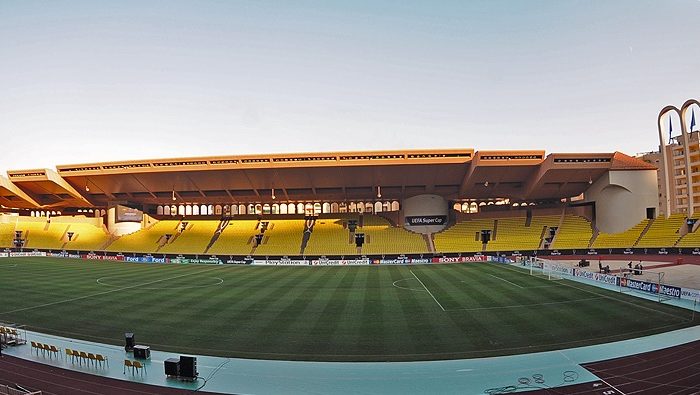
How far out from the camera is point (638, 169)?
4294 centimetres

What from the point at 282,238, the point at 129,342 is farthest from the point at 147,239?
the point at 129,342

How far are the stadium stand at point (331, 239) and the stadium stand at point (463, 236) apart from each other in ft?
39.7

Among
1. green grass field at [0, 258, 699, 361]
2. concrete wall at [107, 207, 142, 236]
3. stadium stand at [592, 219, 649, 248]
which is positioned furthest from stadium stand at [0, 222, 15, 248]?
stadium stand at [592, 219, 649, 248]

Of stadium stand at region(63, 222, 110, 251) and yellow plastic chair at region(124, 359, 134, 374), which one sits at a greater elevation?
stadium stand at region(63, 222, 110, 251)

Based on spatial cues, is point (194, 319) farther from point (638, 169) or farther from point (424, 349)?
point (638, 169)

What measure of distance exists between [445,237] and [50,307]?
43.2m

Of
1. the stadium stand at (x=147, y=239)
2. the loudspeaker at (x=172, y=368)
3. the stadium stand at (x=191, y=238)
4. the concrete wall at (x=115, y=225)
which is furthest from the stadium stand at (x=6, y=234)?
the loudspeaker at (x=172, y=368)

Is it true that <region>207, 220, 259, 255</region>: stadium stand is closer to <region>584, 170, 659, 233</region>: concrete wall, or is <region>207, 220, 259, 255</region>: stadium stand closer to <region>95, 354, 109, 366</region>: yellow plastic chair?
<region>95, 354, 109, 366</region>: yellow plastic chair

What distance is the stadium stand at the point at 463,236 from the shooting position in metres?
48.6

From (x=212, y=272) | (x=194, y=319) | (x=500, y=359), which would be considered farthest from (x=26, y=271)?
(x=500, y=359)

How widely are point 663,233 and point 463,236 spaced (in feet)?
70.1

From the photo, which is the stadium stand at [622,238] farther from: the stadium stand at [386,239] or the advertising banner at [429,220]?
the stadium stand at [386,239]

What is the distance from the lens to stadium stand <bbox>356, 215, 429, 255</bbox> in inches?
1940

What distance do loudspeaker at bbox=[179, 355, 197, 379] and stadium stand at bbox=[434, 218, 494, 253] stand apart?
133 ft
